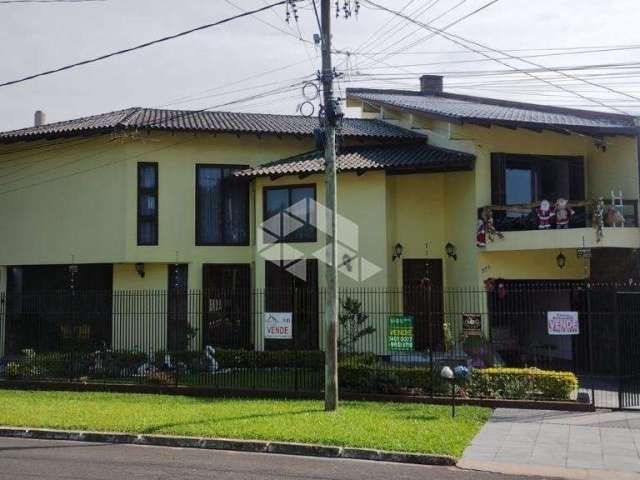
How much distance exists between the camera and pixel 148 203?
783 inches

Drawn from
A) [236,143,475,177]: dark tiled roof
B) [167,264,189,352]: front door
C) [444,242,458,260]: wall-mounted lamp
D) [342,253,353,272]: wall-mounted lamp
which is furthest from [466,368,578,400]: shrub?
[167,264,189,352]: front door

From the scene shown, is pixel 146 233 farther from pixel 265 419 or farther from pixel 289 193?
pixel 265 419

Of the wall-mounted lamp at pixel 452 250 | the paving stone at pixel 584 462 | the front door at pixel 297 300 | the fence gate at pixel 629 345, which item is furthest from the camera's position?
the wall-mounted lamp at pixel 452 250

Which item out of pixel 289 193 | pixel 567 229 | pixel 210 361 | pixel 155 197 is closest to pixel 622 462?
pixel 567 229

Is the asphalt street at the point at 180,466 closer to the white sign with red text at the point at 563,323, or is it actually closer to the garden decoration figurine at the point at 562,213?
the white sign with red text at the point at 563,323

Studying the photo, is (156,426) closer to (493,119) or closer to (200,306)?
(200,306)

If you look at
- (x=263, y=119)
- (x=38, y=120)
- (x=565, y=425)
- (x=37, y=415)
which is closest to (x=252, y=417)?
(x=37, y=415)

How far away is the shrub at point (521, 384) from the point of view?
13016mm

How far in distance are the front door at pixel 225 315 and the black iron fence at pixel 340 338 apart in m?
0.04

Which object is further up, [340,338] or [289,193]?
[289,193]

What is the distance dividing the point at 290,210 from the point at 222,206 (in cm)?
245

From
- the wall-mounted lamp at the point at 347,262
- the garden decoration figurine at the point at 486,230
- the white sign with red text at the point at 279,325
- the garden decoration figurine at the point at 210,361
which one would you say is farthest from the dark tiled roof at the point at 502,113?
the garden decoration figurine at the point at 210,361

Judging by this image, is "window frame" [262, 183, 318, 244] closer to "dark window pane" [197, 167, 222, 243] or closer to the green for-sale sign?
"dark window pane" [197, 167, 222, 243]

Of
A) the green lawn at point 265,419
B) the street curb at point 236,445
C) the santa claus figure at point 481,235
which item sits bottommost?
the street curb at point 236,445
